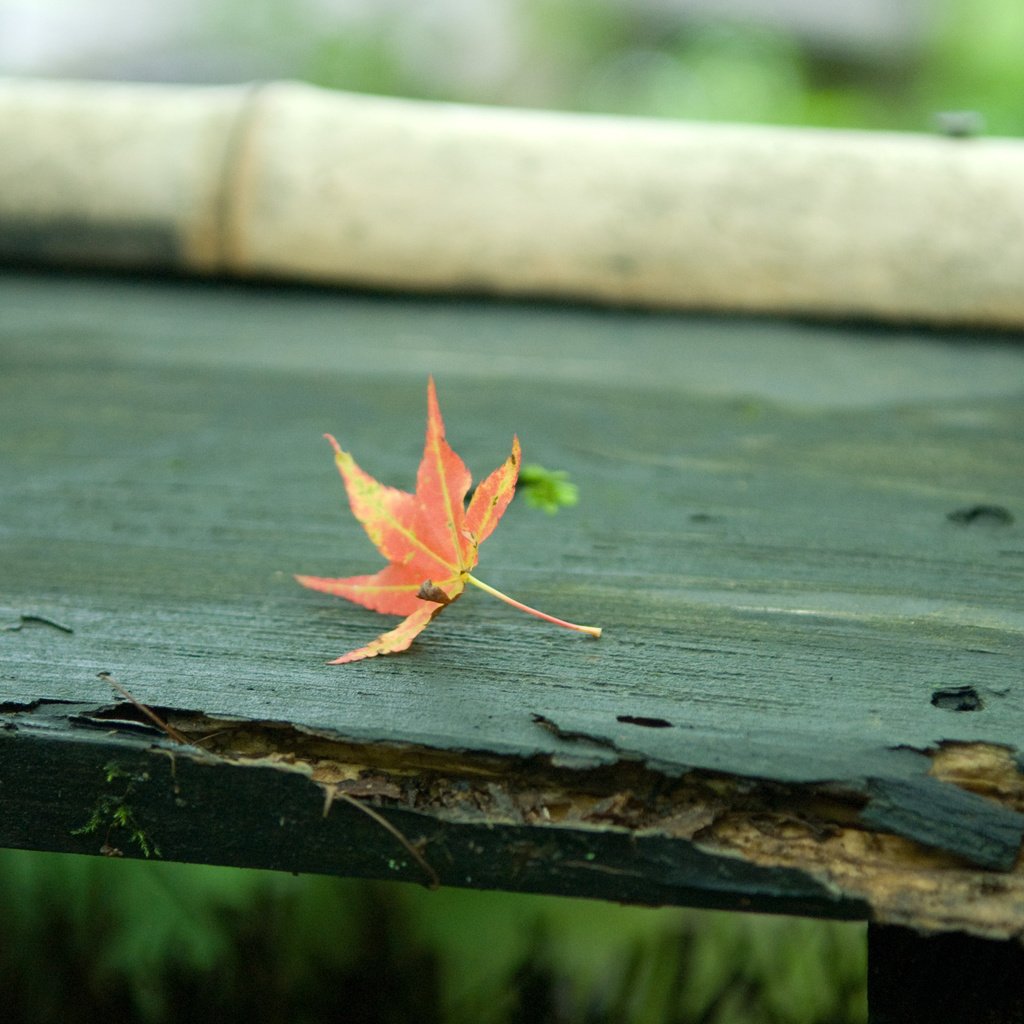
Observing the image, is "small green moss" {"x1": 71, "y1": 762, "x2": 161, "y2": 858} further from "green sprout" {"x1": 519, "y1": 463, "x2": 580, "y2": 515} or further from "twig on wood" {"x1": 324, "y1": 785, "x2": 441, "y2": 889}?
"green sprout" {"x1": 519, "y1": 463, "x2": 580, "y2": 515}

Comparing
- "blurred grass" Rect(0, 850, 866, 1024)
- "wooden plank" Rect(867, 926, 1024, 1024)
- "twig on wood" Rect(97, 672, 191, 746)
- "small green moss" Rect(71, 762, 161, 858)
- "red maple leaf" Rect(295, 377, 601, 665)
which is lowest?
"blurred grass" Rect(0, 850, 866, 1024)

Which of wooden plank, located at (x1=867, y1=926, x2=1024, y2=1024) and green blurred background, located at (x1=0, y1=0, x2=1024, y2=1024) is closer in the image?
wooden plank, located at (x1=867, y1=926, x2=1024, y2=1024)

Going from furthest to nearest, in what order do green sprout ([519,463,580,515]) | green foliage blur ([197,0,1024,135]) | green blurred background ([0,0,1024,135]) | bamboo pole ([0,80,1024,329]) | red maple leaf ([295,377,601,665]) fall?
green blurred background ([0,0,1024,135]) < green foliage blur ([197,0,1024,135]) < bamboo pole ([0,80,1024,329]) < green sprout ([519,463,580,515]) < red maple leaf ([295,377,601,665])

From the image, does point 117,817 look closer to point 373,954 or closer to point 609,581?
point 609,581

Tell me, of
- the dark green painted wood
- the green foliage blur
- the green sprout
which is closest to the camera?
the dark green painted wood

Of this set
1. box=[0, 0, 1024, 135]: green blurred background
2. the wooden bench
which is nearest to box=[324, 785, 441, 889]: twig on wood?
the wooden bench

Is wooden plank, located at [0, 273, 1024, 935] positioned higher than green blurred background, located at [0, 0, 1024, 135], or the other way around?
green blurred background, located at [0, 0, 1024, 135]
